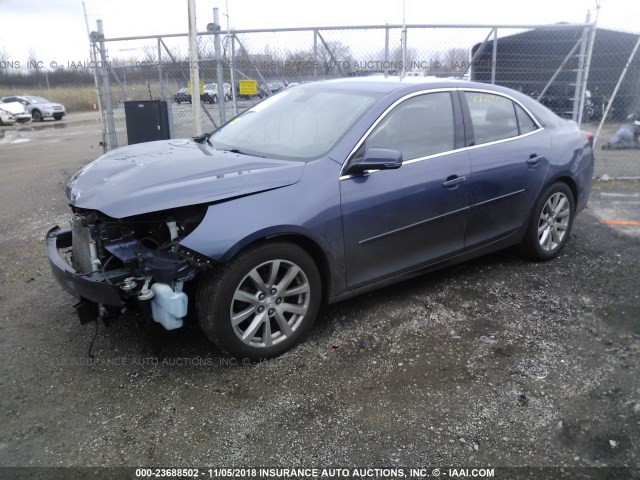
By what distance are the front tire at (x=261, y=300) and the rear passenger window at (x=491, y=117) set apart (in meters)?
1.96

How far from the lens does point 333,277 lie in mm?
3531

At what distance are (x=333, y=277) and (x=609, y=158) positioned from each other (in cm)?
904

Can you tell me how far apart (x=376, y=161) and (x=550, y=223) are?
240 cm

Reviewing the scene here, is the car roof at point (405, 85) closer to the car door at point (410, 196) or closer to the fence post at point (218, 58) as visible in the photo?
the car door at point (410, 196)

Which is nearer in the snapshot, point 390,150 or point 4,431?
point 4,431

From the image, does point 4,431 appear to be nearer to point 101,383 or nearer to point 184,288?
point 101,383

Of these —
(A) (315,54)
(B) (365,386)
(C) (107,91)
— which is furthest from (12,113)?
(B) (365,386)

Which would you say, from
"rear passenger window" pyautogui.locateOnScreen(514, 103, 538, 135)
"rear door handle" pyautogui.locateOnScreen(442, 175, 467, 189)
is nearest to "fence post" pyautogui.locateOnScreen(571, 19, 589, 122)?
"rear passenger window" pyautogui.locateOnScreen(514, 103, 538, 135)

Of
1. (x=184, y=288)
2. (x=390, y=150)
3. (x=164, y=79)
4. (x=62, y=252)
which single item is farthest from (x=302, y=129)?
(x=164, y=79)

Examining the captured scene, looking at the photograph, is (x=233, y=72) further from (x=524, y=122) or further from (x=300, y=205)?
(x=300, y=205)

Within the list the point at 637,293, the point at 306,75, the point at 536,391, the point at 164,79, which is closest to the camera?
the point at 536,391

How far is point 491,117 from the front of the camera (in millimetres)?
4445

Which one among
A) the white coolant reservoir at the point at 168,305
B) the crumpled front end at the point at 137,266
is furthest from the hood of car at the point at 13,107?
the white coolant reservoir at the point at 168,305

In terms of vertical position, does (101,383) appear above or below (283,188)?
below
